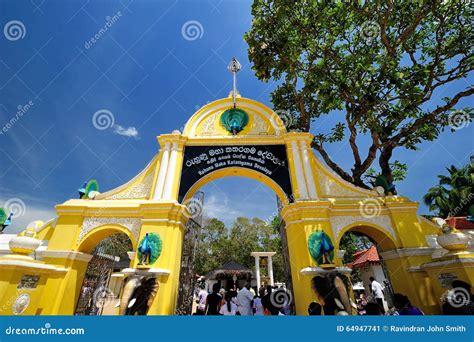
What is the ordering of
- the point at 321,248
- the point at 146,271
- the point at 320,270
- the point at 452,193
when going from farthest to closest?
the point at 452,193
the point at 321,248
the point at 146,271
the point at 320,270

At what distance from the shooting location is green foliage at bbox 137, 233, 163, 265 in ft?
24.5

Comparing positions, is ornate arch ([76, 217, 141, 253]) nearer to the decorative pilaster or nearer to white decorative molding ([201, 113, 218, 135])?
the decorative pilaster

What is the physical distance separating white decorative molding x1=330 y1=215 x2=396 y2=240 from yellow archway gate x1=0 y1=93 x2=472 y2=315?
0.03 metres

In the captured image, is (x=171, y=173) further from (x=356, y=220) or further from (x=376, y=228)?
(x=376, y=228)

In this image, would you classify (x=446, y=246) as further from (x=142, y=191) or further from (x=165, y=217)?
(x=142, y=191)

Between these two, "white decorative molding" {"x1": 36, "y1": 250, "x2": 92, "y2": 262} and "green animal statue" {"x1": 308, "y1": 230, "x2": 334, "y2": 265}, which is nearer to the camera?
"green animal statue" {"x1": 308, "y1": 230, "x2": 334, "y2": 265}

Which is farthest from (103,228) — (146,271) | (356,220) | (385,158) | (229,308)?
(385,158)

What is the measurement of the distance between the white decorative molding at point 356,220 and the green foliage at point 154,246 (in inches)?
231

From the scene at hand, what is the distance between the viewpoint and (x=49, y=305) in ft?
23.1

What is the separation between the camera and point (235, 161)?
9273mm

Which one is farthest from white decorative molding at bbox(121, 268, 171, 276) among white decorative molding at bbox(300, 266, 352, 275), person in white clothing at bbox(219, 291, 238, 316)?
white decorative molding at bbox(300, 266, 352, 275)

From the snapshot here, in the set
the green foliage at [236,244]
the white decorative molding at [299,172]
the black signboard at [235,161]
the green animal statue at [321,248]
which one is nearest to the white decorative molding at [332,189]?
the white decorative molding at [299,172]

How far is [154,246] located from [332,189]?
263 inches

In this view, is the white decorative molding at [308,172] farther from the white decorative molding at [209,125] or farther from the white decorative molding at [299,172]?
the white decorative molding at [209,125]
